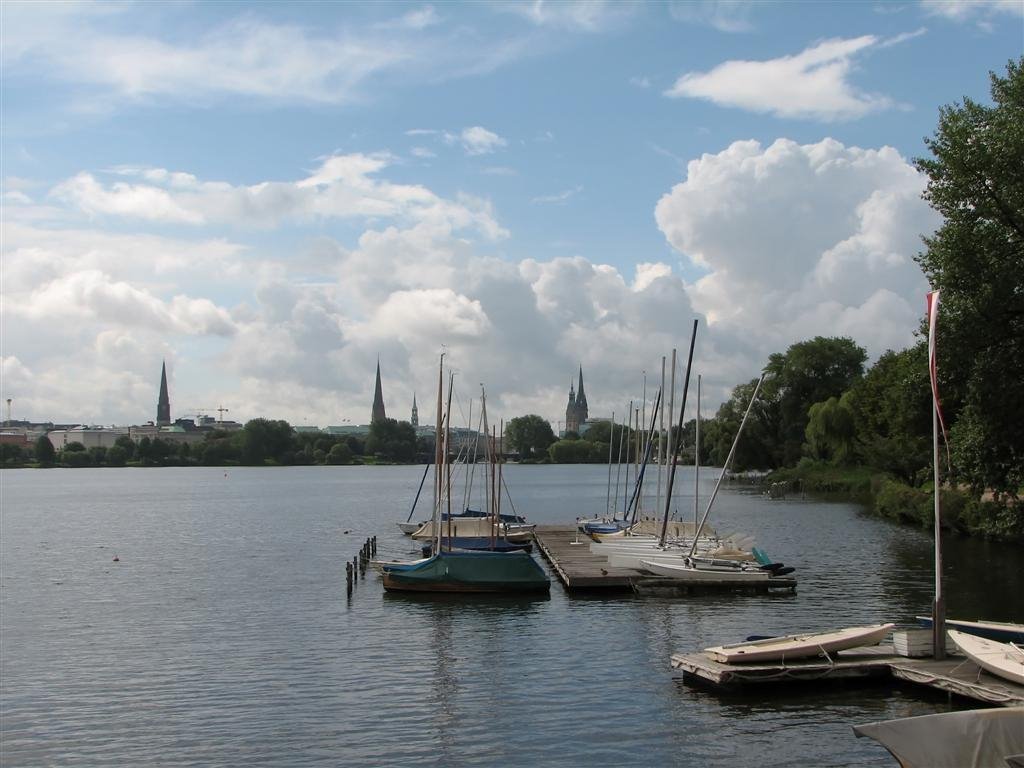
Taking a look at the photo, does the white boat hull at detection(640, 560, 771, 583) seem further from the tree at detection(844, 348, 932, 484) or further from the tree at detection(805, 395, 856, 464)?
the tree at detection(805, 395, 856, 464)

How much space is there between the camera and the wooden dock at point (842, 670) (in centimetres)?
2184

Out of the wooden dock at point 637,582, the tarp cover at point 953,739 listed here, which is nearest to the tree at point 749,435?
the wooden dock at point 637,582

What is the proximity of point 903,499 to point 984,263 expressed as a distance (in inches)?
1400

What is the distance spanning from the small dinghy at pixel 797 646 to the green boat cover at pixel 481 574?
44.9 feet

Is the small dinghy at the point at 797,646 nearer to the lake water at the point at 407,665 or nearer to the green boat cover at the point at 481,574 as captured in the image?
the lake water at the point at 407,665

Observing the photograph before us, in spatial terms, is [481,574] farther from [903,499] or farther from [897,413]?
[903,499]

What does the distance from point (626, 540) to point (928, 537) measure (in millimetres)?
20607

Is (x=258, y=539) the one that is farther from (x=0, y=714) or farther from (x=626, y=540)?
(x=0, y=714)

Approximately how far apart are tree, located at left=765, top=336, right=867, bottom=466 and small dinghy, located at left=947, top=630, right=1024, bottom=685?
101968 millimetres

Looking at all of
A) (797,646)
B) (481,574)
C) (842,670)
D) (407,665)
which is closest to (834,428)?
(481,574)

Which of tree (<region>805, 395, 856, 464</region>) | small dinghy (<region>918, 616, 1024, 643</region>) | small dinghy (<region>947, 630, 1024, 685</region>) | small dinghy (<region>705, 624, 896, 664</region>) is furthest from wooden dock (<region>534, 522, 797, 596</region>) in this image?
tree (<region>805, 395, 856, 464</region>)

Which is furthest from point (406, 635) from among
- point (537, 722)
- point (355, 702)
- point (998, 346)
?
point (998, 346)

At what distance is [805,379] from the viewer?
123000 millimetres

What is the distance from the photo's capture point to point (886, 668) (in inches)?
909
